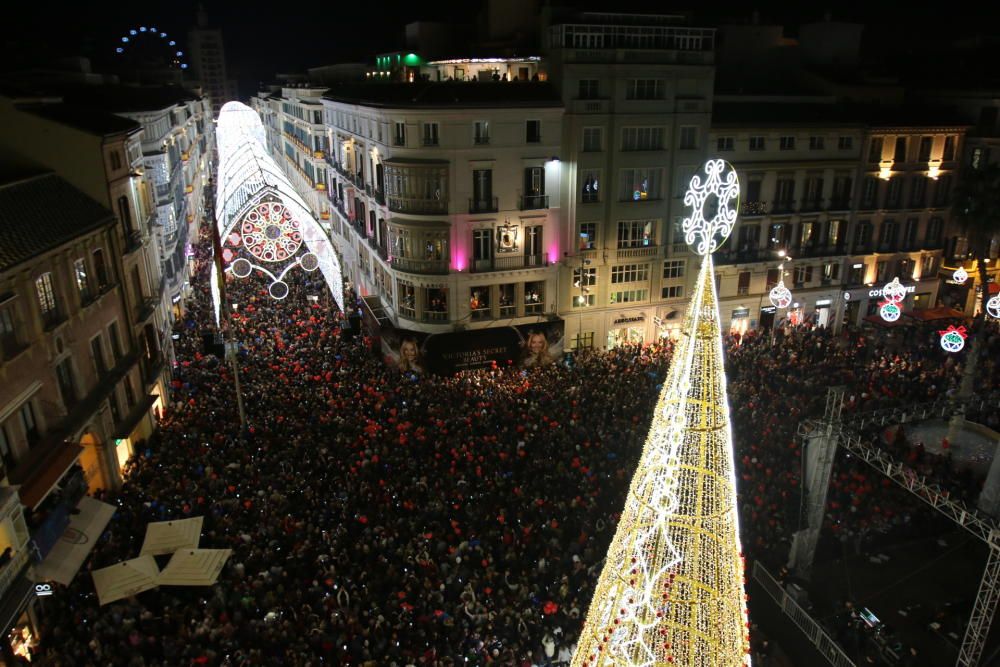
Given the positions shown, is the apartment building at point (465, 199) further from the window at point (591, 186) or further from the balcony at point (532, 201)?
the window at point (591, 186)

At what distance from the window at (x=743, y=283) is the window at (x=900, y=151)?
36.9 ft

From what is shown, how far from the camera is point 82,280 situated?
23.0m

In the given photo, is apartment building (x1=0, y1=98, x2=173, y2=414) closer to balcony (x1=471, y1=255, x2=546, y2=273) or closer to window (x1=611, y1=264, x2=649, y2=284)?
balcony (x1=471, y1=255, x2=546, y2=273)

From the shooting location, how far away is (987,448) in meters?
26.3

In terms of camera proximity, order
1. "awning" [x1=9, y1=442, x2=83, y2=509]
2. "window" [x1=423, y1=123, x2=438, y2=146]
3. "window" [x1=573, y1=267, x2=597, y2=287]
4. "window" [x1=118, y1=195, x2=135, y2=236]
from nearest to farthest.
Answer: "awning" [x1=9, y1=442, x2=83, y2=509] < "window" [x1=118, y1=195, x2=135, y2=236] < "window" [x1=423, y1=123, x2=438, y2=146] < "window" [x1=573, y1=267, x2=597, y2=287]

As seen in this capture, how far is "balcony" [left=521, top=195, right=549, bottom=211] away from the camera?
3372cm

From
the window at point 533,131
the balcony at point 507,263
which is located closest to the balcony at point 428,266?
the balcony at point 507,263

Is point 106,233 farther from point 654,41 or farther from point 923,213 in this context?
point 923,213

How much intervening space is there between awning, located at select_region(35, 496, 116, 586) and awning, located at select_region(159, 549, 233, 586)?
2.48 meters

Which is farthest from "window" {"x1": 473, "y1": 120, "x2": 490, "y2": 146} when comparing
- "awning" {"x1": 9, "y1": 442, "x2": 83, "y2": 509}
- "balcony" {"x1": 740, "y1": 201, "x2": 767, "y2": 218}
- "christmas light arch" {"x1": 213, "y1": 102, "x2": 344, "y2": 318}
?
"awning" {"x1": 9, "y1": 442, "x2": 83, "y2": 509}

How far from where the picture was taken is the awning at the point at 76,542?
17484mm

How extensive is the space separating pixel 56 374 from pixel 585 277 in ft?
79.1

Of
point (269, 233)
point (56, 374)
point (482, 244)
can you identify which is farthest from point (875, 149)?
point (56, 374)

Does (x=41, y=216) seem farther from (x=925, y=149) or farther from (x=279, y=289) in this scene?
(x=925, y=149)
